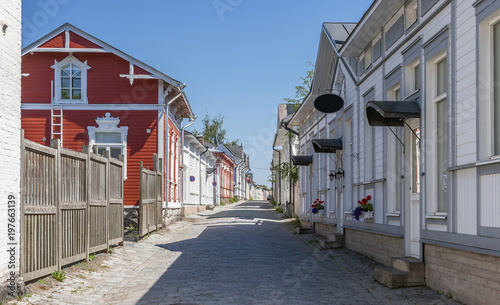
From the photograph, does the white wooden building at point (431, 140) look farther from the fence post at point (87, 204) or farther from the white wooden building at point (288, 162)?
the white wooden building at point (288, 162)

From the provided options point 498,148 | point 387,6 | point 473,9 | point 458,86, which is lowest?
point 498,148

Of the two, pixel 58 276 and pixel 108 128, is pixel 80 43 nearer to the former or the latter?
pixel 108 128

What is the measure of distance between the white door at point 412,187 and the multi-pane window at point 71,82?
1530 centimetres

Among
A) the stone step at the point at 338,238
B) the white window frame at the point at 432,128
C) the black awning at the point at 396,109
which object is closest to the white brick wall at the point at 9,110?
the black awning at the point at 396,109

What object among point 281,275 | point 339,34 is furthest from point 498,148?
Answer: point 339,34

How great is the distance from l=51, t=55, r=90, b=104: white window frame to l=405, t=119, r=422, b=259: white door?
15049 millimetres

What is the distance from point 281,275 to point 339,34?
9409mm

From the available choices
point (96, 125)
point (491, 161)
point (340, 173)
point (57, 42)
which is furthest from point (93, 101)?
point (491, 161)

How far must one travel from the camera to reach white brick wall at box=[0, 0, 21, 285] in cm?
704

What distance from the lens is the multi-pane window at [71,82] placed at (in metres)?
22.0

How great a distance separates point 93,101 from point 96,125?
919 mm

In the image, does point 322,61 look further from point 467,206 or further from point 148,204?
point 467,206

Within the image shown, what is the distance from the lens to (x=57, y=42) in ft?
71.1

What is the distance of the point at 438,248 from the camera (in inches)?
319
